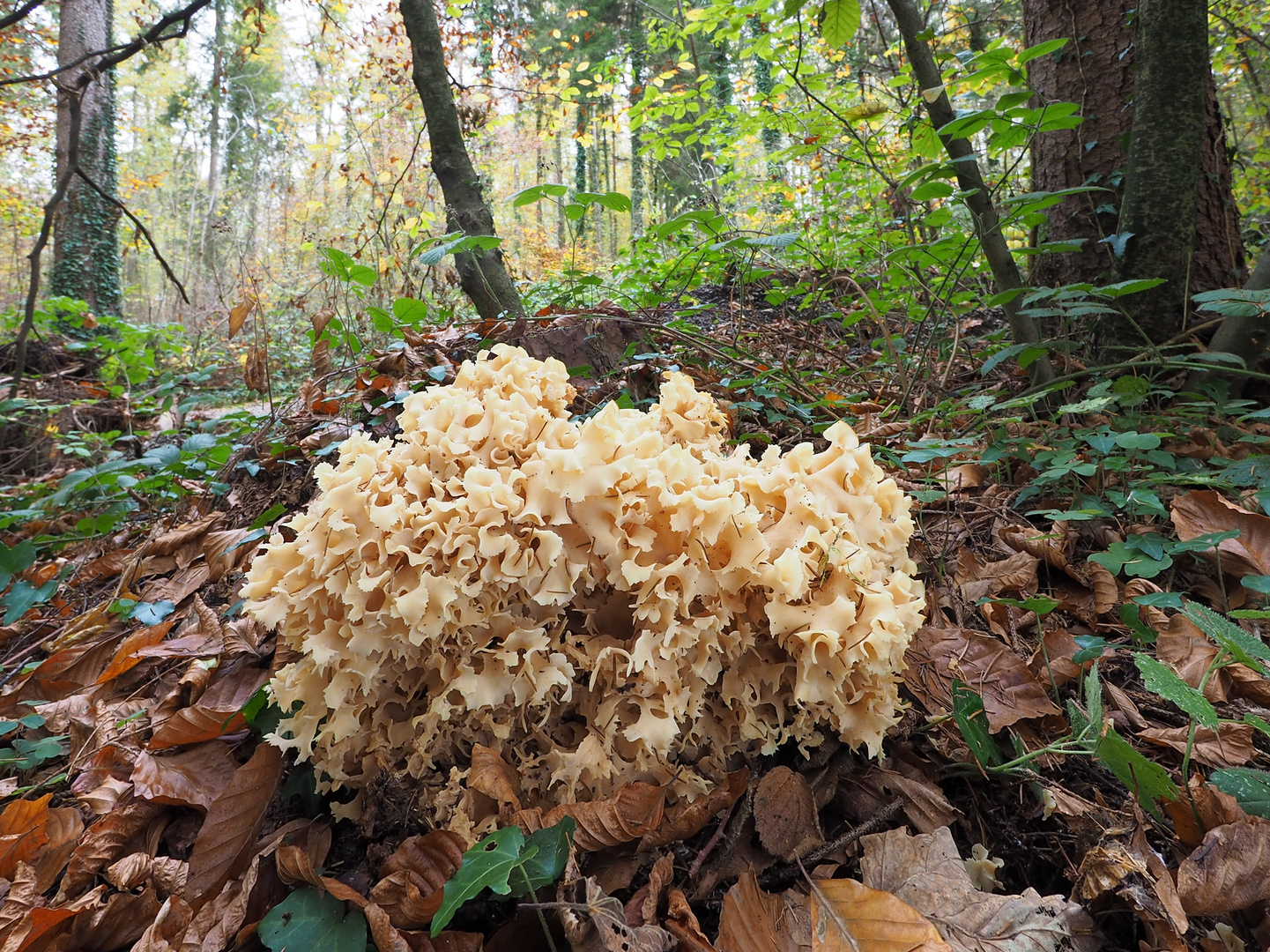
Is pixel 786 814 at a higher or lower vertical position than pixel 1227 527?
lower

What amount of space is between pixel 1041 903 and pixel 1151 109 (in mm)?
3905

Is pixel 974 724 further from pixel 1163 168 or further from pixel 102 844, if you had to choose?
pixel 1163 168

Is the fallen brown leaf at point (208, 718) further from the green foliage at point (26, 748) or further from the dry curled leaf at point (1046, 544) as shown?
the dry curled leaf at point (1046, 544)

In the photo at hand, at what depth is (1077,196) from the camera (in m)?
4.02

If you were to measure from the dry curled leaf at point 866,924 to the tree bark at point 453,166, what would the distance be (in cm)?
408

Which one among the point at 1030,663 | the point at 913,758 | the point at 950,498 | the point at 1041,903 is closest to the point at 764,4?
the point at 950,498

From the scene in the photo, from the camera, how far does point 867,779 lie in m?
1.94

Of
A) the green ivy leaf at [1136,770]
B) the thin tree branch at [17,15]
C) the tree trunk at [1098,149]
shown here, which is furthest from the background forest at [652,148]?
the green ivy leaf at [1136,770]

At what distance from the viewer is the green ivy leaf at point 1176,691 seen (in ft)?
4.66

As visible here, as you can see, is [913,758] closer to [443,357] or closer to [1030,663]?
[1030,663]

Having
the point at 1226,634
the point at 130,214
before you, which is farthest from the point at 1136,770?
the point at 130,214

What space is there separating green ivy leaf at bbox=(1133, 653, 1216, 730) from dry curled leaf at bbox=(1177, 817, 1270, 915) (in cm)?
27

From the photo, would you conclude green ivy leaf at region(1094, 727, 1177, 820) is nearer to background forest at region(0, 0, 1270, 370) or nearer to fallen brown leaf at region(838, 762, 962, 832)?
fallen brown leaf at region(838, 762, 962, 832)

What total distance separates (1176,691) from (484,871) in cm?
165
